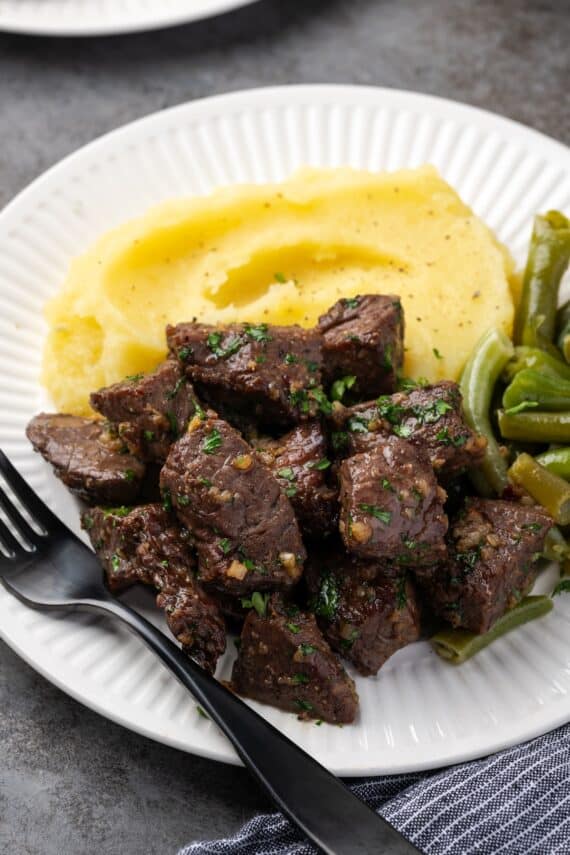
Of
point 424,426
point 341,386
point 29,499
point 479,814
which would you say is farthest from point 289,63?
point 479,814

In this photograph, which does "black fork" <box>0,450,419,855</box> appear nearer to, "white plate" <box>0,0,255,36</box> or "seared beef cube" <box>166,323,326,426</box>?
"seared beef cube" <box>166,323,326,426</box>

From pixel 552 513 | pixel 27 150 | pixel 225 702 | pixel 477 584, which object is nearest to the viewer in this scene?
pixel 225 702

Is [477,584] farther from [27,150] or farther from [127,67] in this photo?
[127,67]

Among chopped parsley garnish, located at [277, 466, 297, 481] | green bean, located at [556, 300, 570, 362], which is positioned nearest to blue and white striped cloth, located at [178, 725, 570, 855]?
chopped parsley garnish, located at [277, 466, 297, 481]

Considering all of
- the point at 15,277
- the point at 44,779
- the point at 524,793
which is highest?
the point at 15,277

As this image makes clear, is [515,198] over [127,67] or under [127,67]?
under

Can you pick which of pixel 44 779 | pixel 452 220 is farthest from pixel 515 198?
pixel 44 779

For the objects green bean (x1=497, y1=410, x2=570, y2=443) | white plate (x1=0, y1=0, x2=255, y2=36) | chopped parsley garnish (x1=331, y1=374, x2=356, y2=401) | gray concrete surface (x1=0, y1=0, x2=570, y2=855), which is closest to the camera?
green bean (x1=497, y1=410, x2=570, y2=443)
